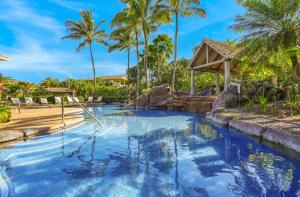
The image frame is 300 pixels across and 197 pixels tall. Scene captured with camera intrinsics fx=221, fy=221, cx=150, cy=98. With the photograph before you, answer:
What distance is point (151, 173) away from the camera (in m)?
4.05

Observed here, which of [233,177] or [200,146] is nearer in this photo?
[233,177]

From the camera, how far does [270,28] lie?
33.3ft

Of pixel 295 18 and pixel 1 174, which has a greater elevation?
pixel 295 18

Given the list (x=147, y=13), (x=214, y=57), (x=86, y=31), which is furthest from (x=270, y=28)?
(x=86, y=31)

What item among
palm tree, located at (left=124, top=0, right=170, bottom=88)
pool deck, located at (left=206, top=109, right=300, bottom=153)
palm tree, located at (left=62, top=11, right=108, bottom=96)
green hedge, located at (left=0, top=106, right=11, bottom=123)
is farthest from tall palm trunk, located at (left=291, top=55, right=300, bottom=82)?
palm tree, located at (left=62, top=11, right=108, bottom=96)

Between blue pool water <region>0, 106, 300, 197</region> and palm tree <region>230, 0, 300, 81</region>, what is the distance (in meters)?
5.51

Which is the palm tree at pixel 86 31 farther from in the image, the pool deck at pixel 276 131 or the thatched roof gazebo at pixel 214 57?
the pool deck at pixel 276 131

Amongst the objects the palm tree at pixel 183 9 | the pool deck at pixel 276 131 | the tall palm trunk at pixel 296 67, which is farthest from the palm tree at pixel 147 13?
the pool deck at pixel 276 131

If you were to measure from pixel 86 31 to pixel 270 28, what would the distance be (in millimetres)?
24238

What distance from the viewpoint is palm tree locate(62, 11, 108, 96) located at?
2892cm

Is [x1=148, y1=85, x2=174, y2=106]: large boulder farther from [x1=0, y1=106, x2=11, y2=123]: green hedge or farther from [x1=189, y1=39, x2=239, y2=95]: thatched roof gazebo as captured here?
[x1=0, y1=106, x2=11, y2=123]: green hedge

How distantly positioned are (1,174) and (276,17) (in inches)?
437

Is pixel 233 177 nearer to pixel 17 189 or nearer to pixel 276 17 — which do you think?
pixel 17 189

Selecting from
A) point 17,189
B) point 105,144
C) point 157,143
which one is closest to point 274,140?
point 157,143
